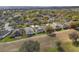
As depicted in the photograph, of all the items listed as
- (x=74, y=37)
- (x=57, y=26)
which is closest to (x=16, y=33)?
(x=57, y=26)

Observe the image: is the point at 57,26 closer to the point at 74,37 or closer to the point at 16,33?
the point at 74,37

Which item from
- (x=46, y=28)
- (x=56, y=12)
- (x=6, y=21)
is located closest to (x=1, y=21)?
(x=6, y=21)

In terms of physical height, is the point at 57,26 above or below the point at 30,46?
above

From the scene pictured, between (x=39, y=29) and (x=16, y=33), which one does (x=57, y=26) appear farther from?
(x=16, y=33)

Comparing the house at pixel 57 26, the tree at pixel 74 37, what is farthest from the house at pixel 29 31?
the tree at pixel 74 37

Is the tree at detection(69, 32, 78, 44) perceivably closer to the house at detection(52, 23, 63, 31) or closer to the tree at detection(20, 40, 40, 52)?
the house at detection(52, 23, 63, 31)

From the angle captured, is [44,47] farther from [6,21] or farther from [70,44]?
[6,21]

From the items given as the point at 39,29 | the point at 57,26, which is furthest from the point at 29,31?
the point at 57,26

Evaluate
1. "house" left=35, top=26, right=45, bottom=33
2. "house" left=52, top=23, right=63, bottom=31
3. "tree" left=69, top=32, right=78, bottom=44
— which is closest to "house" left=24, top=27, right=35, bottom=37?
"house" left=35, top=26, right=45, bottom=33
